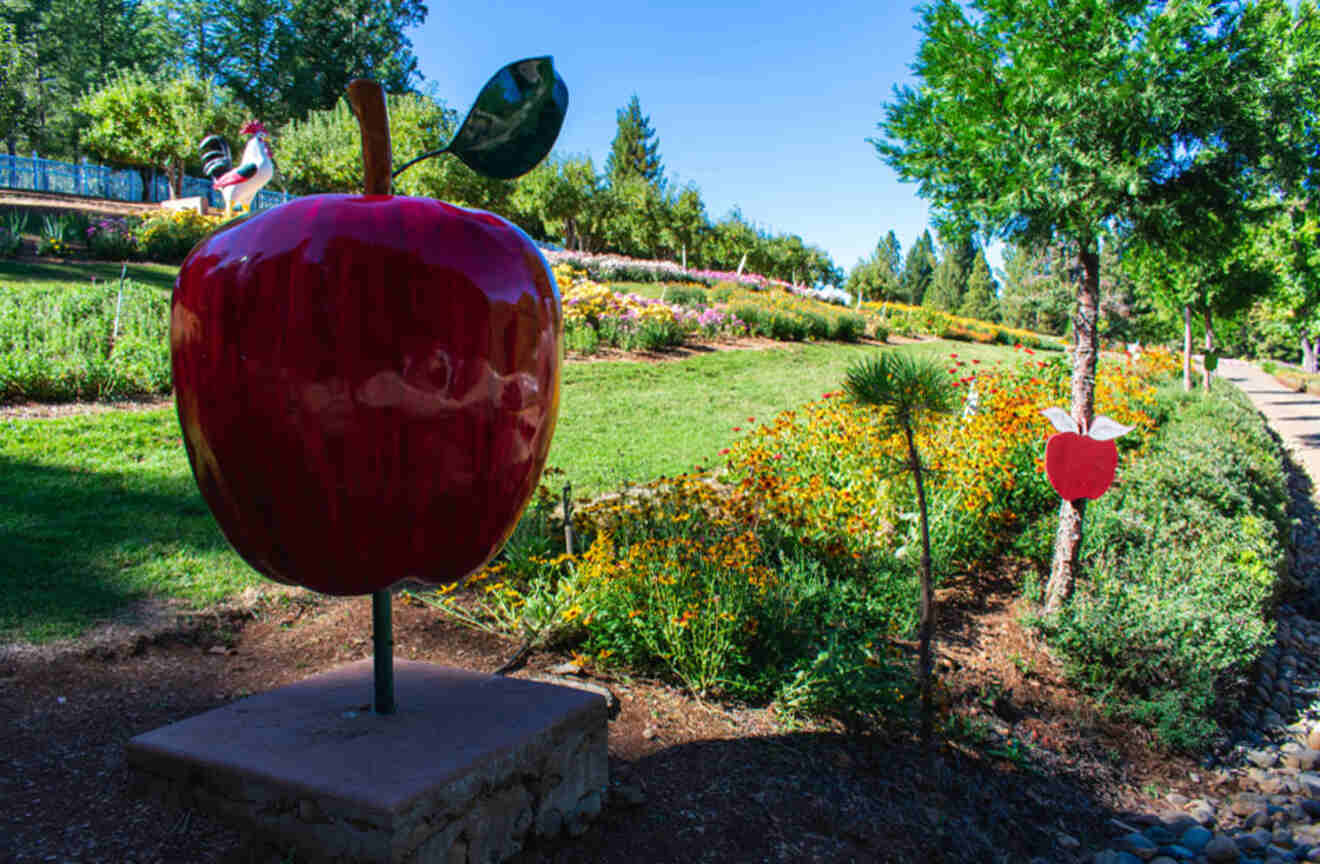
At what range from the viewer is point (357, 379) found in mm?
1241

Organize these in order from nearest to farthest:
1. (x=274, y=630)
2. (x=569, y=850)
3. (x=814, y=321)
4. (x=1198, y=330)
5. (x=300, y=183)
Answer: (x=569, y=850)
(x=274, y=630)
(x=814, y=321)
(x=1198, y=330)
(x=300, y=183)

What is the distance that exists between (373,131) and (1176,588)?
17.0 feet

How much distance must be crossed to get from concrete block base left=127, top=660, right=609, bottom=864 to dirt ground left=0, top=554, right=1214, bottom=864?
0.11m

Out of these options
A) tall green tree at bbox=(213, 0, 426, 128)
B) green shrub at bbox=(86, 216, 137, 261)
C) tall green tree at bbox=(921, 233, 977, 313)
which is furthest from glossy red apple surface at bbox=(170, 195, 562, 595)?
tall green tree at bbox=(921, 233, 977, 313)

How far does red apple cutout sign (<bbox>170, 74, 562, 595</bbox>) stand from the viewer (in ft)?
4.08

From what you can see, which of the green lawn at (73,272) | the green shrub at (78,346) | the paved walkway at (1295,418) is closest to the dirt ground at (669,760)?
the green shrub at (78,346)

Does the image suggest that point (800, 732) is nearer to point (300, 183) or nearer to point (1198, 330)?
point (1198, 330)

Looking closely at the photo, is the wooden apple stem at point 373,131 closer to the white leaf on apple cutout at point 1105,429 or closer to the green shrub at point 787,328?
→ the white leaf on apple cutout at point 1105,429

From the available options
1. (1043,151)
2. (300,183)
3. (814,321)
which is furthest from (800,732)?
(300,183)

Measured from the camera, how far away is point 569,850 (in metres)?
2.24

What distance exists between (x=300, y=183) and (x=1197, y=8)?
3505 centimetres

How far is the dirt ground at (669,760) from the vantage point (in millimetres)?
2193

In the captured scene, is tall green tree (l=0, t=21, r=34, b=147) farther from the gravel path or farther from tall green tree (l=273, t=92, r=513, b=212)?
the gravel path

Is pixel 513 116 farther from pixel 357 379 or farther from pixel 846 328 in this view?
pixel 846 328
